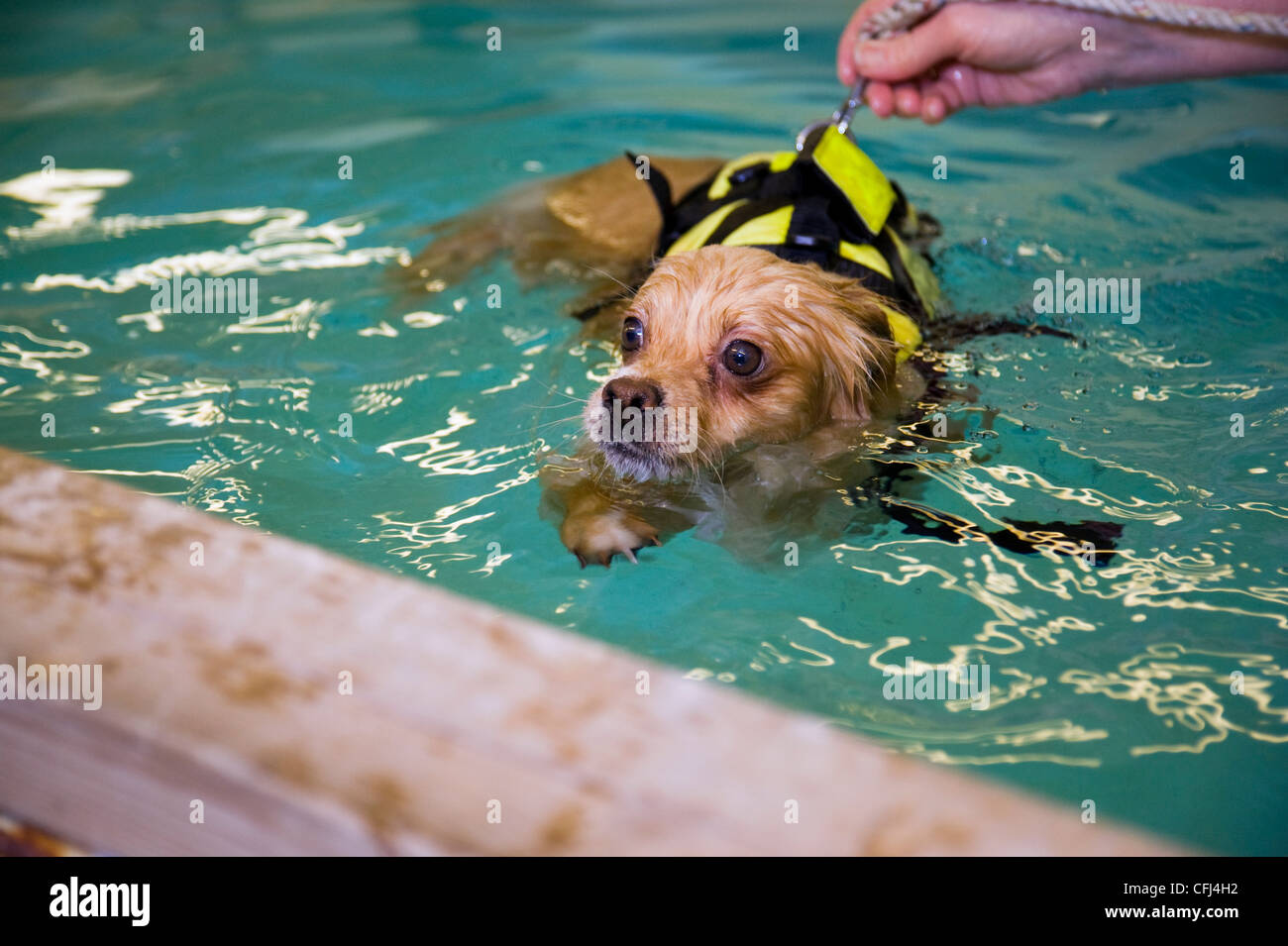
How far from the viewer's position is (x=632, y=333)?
3.60 meters

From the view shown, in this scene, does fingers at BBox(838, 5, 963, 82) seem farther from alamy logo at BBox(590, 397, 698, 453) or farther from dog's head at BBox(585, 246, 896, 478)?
alamy logo at BBox(590, 397, 698, 453)

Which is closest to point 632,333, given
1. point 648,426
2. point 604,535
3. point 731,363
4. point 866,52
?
point 731,363

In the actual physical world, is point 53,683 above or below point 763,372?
below

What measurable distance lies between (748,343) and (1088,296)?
2110 millimetres

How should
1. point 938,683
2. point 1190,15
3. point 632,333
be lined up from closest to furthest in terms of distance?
1. point 938,683
2. point 632,333
3. point 1190,15

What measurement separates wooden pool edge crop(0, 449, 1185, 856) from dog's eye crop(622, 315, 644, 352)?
1.98 metres

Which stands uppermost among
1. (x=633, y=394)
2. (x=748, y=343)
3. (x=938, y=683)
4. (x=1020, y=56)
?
(x=1020, y=56)

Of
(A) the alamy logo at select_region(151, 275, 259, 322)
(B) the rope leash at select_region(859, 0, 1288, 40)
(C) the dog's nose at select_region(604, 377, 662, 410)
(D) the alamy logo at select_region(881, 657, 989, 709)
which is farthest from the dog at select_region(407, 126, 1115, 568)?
(A) the alamy logo at select_region(151, 275, 259, 322)

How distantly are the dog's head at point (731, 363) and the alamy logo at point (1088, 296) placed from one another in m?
1.37

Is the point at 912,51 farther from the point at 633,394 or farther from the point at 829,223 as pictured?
the point at 633,394

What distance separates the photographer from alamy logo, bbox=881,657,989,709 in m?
2.63

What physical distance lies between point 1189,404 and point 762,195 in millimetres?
1755
